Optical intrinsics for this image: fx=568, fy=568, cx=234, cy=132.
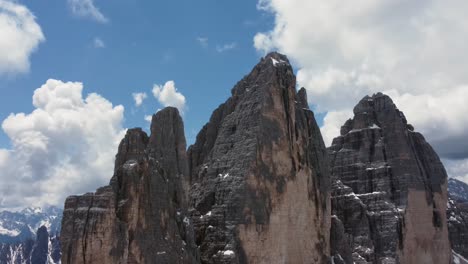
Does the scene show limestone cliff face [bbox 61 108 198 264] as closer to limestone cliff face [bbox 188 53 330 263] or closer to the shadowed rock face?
limestone cliff face [bbox 188 53 330 263]

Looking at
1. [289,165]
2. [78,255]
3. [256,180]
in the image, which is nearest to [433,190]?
[289,165]

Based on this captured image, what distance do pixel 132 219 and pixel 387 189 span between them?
68.8m

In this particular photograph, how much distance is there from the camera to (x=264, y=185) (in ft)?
191

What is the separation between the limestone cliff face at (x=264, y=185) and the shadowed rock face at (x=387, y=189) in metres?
24.8

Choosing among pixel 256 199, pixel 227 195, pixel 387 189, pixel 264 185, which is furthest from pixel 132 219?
pixel 387 189

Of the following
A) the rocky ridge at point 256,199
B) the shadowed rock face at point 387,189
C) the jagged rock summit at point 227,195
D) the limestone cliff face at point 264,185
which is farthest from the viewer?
the shadowed rock face at point 387,189

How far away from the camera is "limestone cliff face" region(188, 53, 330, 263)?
5556 cm

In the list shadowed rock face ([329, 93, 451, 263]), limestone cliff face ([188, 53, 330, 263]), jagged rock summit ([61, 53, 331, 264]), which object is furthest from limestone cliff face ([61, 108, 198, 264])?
shadowed rock face ([329, 93, 451, 263])

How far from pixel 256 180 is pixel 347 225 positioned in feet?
145

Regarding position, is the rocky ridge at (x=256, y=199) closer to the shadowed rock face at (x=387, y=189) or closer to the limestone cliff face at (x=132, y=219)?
the limestone cliff face at (x=132, y=219)

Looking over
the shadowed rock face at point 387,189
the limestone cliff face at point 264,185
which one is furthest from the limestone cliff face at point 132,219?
the shadowed rock face at point 387,189

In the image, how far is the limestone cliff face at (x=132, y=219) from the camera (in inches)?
1524

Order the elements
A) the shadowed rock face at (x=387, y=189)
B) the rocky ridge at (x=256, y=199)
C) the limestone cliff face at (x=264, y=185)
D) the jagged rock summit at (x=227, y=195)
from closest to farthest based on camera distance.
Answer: the jagged rock summit at (x=227, y=195) < the rocky ridge at (x=256, y=199) < the limestone cliff face at (x=264, y=185) < the shadowed rock face at (x=387, y=189)

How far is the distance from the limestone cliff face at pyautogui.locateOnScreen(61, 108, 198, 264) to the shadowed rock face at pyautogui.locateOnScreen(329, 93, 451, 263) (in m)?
45.1
